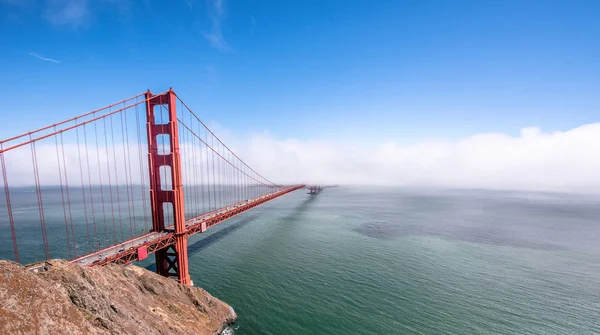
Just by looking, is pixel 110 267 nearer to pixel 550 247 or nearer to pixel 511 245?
pixel 511 245

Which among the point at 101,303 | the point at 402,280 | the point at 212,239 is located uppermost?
the point at 101,303

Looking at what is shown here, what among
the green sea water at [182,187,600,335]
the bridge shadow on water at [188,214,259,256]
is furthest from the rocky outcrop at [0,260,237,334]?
the bridge shadow on water at [188,214,259,256]

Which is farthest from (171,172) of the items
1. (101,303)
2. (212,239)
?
(212,239)

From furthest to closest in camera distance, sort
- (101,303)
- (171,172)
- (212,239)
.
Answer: (212,239) < (171,172) < (101,303)

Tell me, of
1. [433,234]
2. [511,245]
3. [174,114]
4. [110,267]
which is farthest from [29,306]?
[511,245]

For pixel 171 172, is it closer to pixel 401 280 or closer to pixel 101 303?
pixel 101 303

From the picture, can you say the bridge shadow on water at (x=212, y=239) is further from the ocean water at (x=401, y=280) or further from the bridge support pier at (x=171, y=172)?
the bridge support pier at (x=171, y=172)
